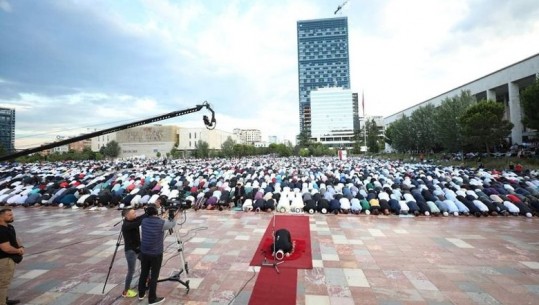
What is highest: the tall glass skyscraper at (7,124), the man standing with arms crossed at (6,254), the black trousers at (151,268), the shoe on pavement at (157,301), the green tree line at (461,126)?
the tall glass skyscraper at (7,124)

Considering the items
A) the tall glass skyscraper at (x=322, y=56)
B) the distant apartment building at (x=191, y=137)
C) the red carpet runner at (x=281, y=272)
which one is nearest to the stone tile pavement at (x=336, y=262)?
the red carpet runner at (x=281, y=272)

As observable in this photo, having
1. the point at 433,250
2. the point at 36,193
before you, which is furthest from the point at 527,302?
the point at 36,193

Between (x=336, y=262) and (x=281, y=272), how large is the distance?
1.75 meters

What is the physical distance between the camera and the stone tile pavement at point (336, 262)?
595 centimetres

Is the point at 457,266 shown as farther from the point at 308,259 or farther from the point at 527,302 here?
the point at 308,259

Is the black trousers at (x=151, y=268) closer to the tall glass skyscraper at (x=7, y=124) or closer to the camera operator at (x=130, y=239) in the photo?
the camera operator at (x=130, y=239)

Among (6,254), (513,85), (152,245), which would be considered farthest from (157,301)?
(513,85)

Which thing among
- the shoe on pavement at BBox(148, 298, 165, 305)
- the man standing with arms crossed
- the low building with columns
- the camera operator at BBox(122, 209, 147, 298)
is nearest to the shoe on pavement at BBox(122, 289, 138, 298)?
the camera operator at BBox(122, 209, 147, 298)

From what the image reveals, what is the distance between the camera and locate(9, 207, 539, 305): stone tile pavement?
595 cm

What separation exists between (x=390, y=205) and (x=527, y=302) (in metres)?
8.30

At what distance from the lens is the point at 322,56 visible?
589ft

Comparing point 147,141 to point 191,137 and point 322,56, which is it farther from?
point 322,56

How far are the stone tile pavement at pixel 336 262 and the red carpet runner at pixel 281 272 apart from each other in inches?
8.1

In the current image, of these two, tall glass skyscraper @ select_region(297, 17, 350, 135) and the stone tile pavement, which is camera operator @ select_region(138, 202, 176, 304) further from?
tall glass skyscraper @ select_region(297, 17, 350, 135)
